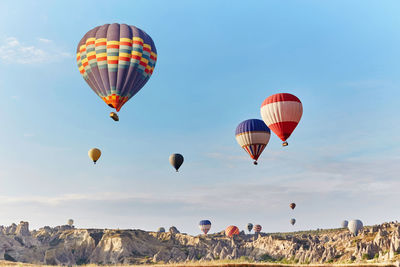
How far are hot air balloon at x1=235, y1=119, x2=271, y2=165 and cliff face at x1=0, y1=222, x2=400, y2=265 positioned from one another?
82.4 metres

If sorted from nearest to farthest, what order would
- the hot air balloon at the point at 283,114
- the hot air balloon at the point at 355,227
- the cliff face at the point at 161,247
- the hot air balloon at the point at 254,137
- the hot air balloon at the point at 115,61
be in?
the hot air balloon at the point at 115,61, the hot air balloon at the point at 283,114, the hot air balloon at the point at 254,137, the cliff face at the point at 161,247, the hot air balloon at the point at 355,227

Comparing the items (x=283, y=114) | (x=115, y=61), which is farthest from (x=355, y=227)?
(x=115, y=61)

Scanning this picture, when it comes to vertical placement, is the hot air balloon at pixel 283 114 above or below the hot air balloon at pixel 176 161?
above

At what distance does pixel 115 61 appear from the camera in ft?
179

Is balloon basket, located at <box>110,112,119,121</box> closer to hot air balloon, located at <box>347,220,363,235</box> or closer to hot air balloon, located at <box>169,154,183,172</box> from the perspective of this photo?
hot air balloon, located at <box>169,154,183,172</box>

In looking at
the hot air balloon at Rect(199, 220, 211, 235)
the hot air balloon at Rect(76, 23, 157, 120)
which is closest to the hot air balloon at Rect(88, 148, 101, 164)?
the hot air balloon at Rect(76, 23, 157, 120)

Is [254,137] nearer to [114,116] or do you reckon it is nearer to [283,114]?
[283,114]

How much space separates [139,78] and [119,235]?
125 metres

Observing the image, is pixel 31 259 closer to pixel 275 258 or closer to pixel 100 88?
pixel 275 258

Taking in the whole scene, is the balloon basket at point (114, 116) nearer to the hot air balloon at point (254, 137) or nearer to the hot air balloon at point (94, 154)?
the hot air balloon at point (254, 137)

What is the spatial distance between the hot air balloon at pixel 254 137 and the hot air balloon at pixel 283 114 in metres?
6.59

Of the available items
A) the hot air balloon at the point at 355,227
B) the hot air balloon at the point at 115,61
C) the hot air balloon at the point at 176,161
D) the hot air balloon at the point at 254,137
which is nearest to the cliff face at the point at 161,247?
Result: the hot air balloon at the point at 355,227

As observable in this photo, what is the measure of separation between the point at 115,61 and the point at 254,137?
26.5 metres

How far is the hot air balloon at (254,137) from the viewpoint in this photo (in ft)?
225
